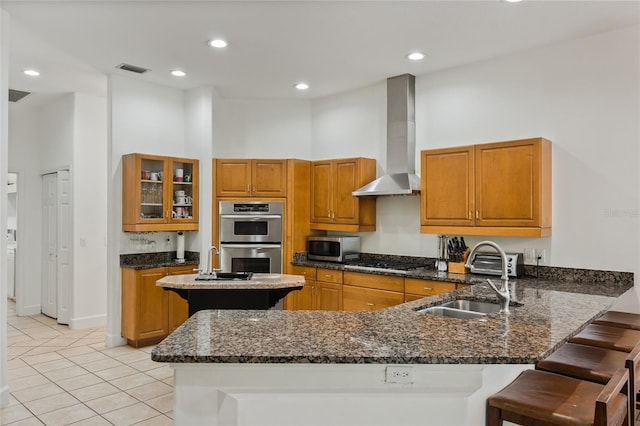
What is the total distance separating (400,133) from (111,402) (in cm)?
380

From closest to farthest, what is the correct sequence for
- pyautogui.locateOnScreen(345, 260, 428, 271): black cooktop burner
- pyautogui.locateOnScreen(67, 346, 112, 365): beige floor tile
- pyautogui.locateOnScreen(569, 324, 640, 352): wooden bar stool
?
1. pyautogui.locateOnScreen(569, 324, 640, 352): wooden bar stool
2. pyautogui.locateOnScreen(67, 346, 112, 365): beige floor tile
3. pyautogui.locateOnScreen(345, 260, 428, 271): black cooktop burner

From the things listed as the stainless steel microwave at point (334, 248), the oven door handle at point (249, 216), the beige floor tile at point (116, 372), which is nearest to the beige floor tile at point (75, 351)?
the beige floor tile at point (116, 372)

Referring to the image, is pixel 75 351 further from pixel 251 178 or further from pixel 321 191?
pixel 321 191

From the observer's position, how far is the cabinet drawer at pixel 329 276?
16.5 feet

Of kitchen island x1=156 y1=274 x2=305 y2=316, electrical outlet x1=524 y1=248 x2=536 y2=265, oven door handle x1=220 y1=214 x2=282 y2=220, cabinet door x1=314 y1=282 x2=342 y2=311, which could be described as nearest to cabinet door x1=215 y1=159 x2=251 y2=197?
oven door handle x1=220 y1=214 x2=282 y2=220

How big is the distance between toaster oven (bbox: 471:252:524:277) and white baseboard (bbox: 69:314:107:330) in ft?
15.9

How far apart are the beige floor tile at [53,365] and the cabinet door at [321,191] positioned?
3073 millimetres

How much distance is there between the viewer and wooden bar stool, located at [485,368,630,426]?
65.2 inches

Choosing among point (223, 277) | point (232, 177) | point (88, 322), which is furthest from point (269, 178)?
point (88, 322)

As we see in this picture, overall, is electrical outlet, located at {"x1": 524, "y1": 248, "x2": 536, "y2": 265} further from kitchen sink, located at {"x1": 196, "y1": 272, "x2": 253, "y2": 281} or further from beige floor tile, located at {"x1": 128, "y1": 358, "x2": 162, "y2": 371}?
beige floor tile, located at {"x1": 128, "y1": 358, "x2": 162, "y2": 371}

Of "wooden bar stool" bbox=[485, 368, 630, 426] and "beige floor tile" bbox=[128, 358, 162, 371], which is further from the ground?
"wooden bar stool" bbox=[485, 368, 630, 426]

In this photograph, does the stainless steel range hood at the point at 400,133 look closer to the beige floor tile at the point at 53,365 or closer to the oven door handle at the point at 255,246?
the oven door handle at the point at 255,246

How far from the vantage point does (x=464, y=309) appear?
9.82 feet

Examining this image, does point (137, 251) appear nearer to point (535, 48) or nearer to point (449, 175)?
point (449, 175)
